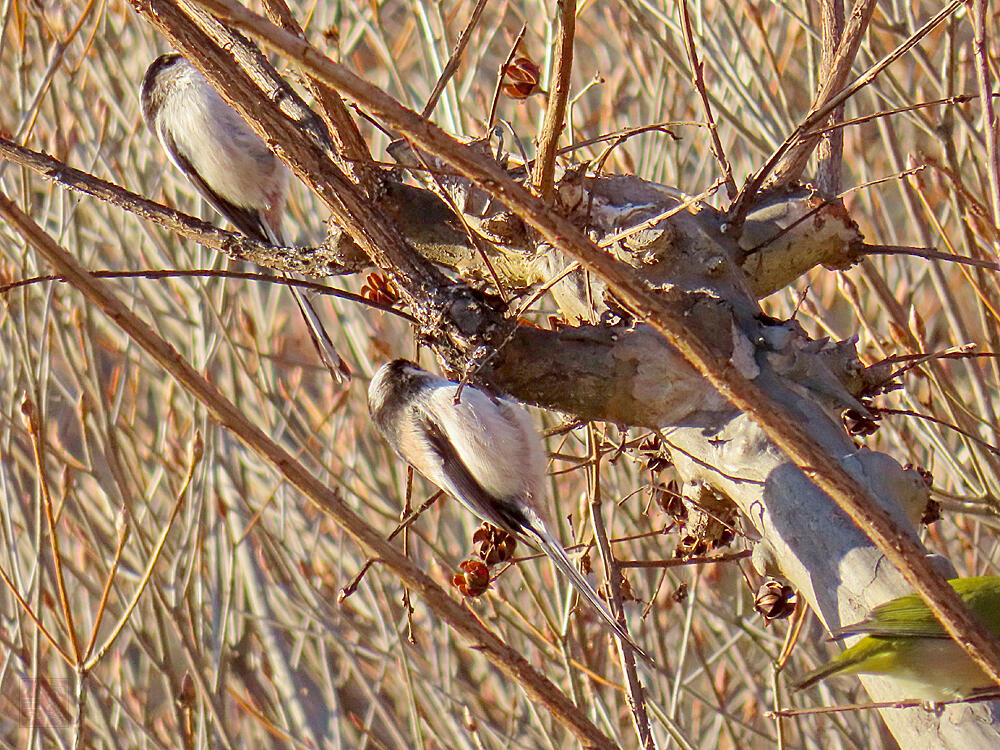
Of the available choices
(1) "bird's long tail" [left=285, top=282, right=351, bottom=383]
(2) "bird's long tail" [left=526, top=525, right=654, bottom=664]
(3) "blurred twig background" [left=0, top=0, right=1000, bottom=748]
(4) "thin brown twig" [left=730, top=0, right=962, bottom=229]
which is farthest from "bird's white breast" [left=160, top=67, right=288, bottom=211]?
(4) "thin brown twig" [left=730, top=0, right=962, bottom=229]

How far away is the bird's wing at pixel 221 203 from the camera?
3.50 meters

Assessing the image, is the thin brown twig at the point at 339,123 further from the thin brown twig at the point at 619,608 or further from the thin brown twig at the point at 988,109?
the thin brown twig at the point at 988,109

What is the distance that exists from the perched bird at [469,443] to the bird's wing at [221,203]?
3.54 ft

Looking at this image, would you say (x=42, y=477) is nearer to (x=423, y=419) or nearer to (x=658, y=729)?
(x=423, y=419)

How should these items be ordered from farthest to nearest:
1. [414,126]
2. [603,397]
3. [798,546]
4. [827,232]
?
[827,232], [603,397], [798,546], [414,126]

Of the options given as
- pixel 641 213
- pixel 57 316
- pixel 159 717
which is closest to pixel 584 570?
pixel 641 213

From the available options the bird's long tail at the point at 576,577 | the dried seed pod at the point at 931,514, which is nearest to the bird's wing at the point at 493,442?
the bird's long tail at the point at 576,577

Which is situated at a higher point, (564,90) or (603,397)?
(564,90)

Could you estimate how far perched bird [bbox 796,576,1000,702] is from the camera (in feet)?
4.43

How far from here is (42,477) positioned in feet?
6.78

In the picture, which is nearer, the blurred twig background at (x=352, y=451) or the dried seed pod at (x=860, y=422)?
the dried seed pod at (x=860, y=422)

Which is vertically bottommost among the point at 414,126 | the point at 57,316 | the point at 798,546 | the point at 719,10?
the point at 798,546

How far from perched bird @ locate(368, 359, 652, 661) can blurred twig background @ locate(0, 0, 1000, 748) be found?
8.4 inches

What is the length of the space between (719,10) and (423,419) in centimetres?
213
